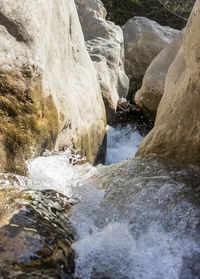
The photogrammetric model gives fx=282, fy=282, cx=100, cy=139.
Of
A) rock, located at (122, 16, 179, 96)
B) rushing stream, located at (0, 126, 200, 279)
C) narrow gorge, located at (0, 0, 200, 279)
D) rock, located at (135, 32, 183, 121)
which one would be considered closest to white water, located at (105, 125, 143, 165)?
rock, located at (135, 32, 183, 121)

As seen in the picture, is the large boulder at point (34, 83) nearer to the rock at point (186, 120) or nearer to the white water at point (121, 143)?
the rock at point (186, 120)

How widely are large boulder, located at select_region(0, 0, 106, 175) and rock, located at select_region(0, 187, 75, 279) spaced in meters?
0.48

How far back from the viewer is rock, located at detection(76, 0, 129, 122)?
6.42 metres

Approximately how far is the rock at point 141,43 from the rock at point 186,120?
27.1ft

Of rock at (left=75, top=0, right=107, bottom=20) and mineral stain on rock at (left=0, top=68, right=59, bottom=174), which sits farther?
rock at (left=75, top=0, right=107, bottom=20)

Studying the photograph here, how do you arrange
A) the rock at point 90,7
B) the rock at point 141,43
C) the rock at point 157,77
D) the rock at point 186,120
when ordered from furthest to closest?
the rock at point 141,43 < the rock at point 90,7 < the rock at point 157,77 < the rock at point 186,120

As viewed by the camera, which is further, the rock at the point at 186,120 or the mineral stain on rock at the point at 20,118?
the rock at the point at 186,120

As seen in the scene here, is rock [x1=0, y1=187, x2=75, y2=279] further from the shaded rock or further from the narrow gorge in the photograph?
the shaded rock

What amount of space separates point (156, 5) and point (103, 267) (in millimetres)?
19126

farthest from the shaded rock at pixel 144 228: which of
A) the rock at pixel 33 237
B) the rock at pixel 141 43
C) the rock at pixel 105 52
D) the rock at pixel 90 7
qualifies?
the rock at pixel 141 43

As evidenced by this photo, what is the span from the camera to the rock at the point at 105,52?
642 cm

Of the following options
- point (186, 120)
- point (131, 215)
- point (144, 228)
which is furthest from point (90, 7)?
point (144, 228)

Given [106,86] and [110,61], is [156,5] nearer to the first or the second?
[110,61]

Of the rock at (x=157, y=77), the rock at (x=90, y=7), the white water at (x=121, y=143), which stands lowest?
the white water at (x=121, y=143)
